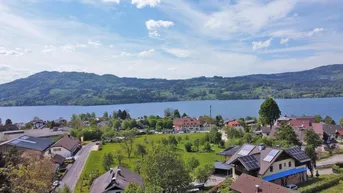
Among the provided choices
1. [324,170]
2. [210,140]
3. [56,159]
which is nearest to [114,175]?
[56,159]

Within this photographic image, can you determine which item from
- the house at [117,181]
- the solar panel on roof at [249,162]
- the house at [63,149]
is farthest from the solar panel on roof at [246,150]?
the house at [63,149]

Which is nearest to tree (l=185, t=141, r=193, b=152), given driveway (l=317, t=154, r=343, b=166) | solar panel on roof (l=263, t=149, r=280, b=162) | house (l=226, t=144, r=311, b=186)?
house (l=226, t=144, r=311, b=186)

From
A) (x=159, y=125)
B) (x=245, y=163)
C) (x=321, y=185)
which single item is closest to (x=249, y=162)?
(x=245, y=163)

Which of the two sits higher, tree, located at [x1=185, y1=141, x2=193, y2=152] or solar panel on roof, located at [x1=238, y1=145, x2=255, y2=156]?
solar panel on roof, located at [x1=238, y1=145, x2=255, y2=156]

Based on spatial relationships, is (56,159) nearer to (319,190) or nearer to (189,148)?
(189,148)

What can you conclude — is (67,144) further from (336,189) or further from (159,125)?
(336,189)

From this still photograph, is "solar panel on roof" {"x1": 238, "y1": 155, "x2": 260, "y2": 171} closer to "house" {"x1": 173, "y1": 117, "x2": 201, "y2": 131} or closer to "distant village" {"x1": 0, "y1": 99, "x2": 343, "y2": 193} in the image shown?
"distant village" {"x1": 0, "y1": 99, "x2": 343, "y2": 193}

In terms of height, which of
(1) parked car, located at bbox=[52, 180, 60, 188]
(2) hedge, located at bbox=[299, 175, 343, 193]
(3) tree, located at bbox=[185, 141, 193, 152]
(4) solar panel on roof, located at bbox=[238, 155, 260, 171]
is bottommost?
(1) parked car, located at bbox=[52, 180, 60, 188]
